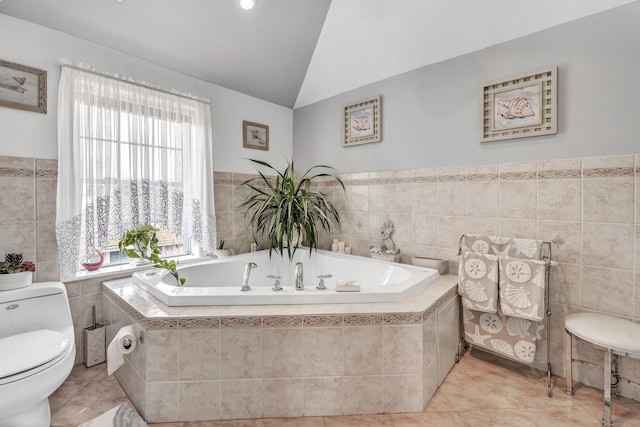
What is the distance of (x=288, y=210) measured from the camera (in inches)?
117

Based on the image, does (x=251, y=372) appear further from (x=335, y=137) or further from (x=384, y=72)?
(x=384, y=72)

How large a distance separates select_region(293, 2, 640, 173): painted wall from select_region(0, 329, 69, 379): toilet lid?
8.80ft

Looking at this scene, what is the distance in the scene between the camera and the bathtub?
6.05 ft

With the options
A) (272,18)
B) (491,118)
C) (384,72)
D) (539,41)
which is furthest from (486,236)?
(272,18)

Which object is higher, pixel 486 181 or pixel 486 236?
pixel 486 181

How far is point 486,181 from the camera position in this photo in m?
2.42

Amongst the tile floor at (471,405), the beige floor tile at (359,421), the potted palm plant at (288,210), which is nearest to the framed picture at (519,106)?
the potted palm plant at (288,210)

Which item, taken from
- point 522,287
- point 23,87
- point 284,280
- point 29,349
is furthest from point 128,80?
point 522,287

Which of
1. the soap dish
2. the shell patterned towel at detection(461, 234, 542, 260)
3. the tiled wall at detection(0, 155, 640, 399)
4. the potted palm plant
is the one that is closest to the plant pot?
the tiled wall at detection(0, 155, 640, 399)

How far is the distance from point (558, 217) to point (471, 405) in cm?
138

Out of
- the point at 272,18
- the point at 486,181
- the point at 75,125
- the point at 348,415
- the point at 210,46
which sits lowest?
the point at 348,415

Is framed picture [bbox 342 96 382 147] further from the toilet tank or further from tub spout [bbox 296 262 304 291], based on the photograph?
the toilet tank

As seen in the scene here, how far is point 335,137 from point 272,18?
1290 millimetres

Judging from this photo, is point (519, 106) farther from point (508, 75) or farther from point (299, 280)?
point (299, 280)
